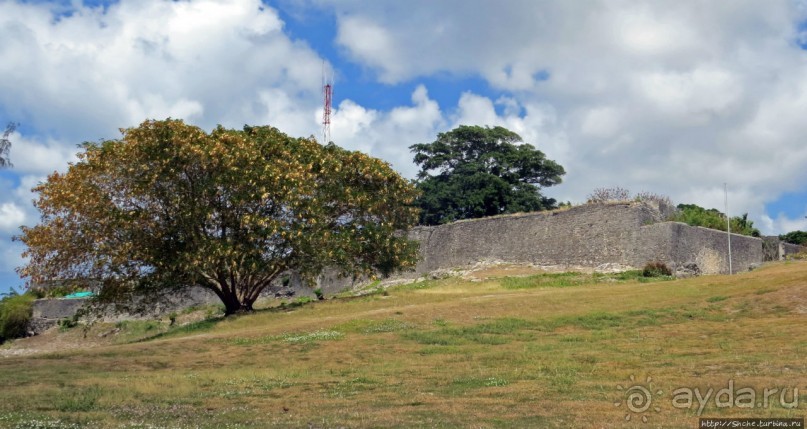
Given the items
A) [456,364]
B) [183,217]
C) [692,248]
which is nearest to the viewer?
[456,364]

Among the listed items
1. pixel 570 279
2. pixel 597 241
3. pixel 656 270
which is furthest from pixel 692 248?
pixel 570 279

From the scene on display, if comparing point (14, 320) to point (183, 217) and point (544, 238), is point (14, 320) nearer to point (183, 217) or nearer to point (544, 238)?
point (183, 217)

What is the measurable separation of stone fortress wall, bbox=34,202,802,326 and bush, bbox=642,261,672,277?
0.51 meters

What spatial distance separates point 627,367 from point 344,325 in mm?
11982

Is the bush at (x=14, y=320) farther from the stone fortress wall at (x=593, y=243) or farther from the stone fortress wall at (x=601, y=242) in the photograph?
the stone fortress wall at (x=601, y=242)

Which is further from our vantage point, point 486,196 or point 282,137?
point 486,196

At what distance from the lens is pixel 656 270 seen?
1357 inches

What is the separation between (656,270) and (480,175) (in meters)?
23.6

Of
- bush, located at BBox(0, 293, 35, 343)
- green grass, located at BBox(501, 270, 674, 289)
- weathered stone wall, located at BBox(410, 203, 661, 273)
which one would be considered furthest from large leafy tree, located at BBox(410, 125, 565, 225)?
bush, located at BBox(0, 293, 35, 343)

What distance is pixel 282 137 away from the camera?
3378 cm

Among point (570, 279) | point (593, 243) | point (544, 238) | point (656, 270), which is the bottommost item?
point (570, 279)

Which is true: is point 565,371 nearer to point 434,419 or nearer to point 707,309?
point 434,419

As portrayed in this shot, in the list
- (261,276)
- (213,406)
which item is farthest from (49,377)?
(261,276)

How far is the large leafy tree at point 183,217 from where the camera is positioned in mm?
29078
